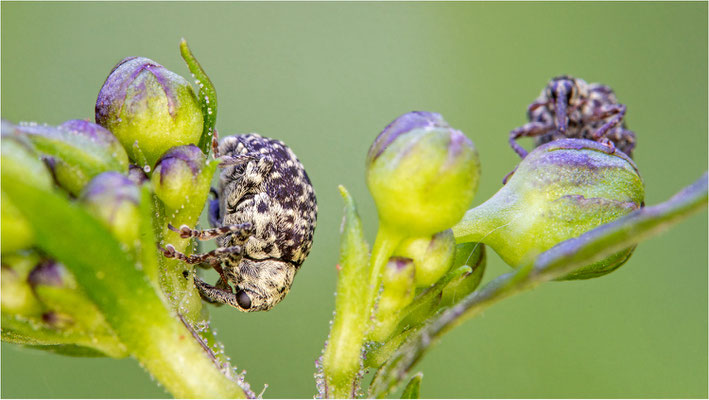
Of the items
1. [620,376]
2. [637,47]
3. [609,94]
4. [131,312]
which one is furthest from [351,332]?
[637,47]

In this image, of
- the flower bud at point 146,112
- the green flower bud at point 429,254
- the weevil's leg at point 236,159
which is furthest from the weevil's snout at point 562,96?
the flower bud at point 146,112

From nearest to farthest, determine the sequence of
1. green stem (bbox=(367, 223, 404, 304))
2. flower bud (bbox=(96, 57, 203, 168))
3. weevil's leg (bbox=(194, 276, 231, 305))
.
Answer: green stem (bbox=(367, 223, 404, 304)) < flower bud (bbox=(96, 57, 203, 168)) < weevil's leg (bbox=(194, 276, 231, 305))

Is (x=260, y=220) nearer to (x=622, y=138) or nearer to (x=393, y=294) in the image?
(x=393, y=294)

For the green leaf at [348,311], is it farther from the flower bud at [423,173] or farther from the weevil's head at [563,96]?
the weevil's head at [563,96]

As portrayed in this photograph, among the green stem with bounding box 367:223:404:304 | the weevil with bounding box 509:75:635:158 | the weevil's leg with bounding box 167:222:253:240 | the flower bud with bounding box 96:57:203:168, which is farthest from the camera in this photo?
the weevil with bounding box 509:75:635:158

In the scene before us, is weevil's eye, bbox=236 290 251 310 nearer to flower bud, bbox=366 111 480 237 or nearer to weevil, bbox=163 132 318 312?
weevil, bbox=163 132 318 312

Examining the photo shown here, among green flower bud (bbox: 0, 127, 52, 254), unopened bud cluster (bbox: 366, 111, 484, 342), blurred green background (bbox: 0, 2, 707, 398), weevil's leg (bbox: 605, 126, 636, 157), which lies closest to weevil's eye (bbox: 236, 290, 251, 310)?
unopened bud cluster (bbox: 366, 111, 484, 342)

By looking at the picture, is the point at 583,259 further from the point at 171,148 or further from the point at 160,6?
the point at 160,6
